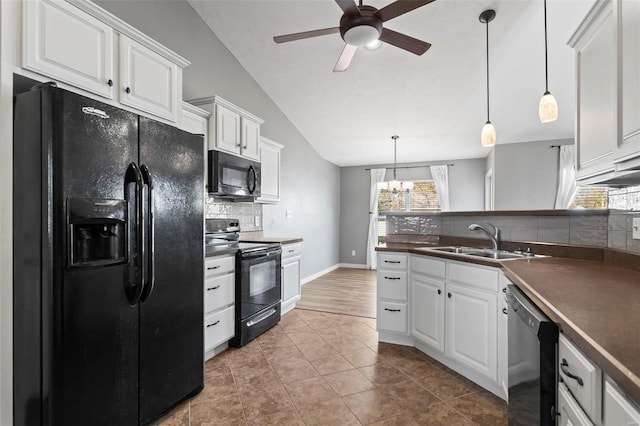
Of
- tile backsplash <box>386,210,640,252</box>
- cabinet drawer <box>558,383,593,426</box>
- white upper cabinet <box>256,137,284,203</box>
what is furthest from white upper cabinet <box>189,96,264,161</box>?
cabinet drawer <box>558,383,593,426</box>

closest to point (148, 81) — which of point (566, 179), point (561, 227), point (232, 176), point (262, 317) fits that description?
point (232, 176)

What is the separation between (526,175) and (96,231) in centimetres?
603

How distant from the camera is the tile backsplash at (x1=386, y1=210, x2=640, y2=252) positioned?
73.0 inches

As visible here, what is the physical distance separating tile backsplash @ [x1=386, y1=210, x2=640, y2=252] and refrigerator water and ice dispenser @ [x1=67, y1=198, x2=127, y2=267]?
267 centimetres

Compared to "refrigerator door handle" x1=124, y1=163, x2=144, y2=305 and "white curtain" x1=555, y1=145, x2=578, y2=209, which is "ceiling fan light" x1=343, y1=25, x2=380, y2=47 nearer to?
"refrigerator door handle" x1=124, y1=163, x2=144, y2=305

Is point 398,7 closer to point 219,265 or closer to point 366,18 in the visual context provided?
point 366,18

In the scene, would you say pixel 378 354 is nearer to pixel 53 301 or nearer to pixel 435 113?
pixel 53 301

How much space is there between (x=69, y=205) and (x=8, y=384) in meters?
0.80

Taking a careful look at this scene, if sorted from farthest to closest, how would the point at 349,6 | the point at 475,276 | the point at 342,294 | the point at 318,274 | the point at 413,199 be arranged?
the point at 413,199
the point at 318,274
the point at 342,294
the point at 475,276
the point at 349,6

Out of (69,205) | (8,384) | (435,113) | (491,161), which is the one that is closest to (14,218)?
(69,205)

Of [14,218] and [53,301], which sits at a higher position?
[14,218]

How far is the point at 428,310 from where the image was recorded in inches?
104

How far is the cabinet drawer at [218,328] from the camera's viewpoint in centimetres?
252

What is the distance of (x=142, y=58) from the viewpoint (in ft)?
6.77
